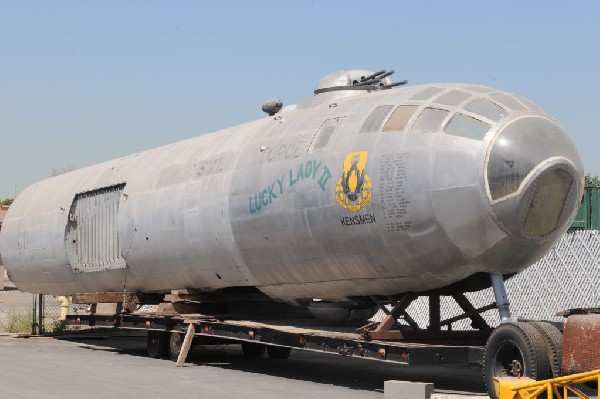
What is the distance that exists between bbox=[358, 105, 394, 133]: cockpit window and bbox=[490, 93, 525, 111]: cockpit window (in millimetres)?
1539

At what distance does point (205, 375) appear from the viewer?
53.3 ft

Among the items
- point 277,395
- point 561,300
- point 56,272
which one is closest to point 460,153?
point 277,395

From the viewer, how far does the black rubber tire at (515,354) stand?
36.4 feet

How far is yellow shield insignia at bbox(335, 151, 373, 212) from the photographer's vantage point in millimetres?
13297

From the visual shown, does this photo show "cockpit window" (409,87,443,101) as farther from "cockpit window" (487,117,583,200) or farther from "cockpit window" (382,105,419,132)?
"cockpit window" (487,117,583,200)

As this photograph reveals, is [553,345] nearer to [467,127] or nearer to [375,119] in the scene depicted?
[467,127]

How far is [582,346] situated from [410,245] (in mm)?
3132

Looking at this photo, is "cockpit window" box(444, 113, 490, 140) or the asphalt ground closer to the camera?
"cockpit window" box(444, 113, 490, 140)

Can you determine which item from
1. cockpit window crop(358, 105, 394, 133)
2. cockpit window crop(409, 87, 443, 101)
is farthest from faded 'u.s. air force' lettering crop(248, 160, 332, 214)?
cockpit window crop(409, 87, 443, 101)

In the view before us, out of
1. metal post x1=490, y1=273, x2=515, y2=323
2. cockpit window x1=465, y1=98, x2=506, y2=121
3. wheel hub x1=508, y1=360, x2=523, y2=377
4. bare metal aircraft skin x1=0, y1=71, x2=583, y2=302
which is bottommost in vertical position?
wheel hub x1=508, y1=360, x2=523, y2=377

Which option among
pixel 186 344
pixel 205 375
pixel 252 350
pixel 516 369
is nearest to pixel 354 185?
pixel 516 369

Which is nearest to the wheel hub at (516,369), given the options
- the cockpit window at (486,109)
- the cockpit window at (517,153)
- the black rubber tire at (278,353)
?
the cockpit window at (517,153)

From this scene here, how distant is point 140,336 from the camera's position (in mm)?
26078

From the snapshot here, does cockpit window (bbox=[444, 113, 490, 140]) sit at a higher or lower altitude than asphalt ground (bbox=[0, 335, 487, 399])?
higher
